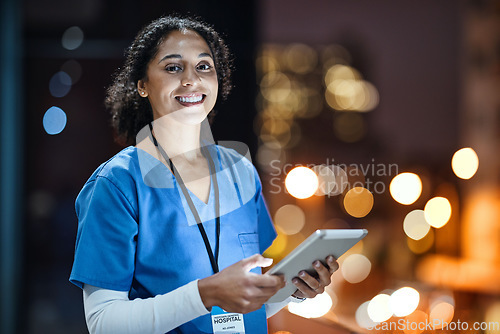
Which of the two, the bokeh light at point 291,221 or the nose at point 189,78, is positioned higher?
the nose at point 189,78

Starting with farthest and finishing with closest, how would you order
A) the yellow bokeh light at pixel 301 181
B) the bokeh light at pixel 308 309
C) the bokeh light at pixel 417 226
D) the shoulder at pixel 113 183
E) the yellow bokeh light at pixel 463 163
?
the bokeh light at pixel 417 226 < the yellow bokeh light at pixel 463 163 < the yellow bokeh light at pixel 301 181 < the bokeh light at pixel 308 309 < the shoulder at pixel 113 183

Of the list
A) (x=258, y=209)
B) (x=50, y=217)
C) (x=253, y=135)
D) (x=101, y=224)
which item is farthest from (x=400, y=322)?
(x=50, y=217)

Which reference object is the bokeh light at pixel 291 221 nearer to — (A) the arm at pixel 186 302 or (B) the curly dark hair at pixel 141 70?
(B) the curly dark hair at pixel 141 70

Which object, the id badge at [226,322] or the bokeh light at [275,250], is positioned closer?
the id badge at [226,322]

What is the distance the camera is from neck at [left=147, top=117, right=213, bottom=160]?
1008mm

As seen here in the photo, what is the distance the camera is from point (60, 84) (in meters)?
2.45

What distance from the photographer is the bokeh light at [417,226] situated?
14.4 ft

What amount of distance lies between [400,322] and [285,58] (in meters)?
2.38

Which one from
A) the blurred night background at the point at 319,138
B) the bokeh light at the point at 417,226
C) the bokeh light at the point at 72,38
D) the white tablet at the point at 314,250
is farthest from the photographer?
the bokeh light at the point at 417,226

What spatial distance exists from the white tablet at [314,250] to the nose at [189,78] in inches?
14.2

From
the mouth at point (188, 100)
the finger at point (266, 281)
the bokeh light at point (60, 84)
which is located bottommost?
the finger at point (266, 281)

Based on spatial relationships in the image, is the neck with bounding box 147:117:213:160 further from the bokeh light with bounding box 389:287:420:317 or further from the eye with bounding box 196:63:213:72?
the bokeh light with bounding box 389:287:420:317

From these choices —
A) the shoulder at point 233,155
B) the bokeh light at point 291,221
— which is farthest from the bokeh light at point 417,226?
the shoulder at point 233,155

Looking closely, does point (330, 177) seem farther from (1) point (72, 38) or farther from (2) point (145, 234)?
(1) point (72, 38)
